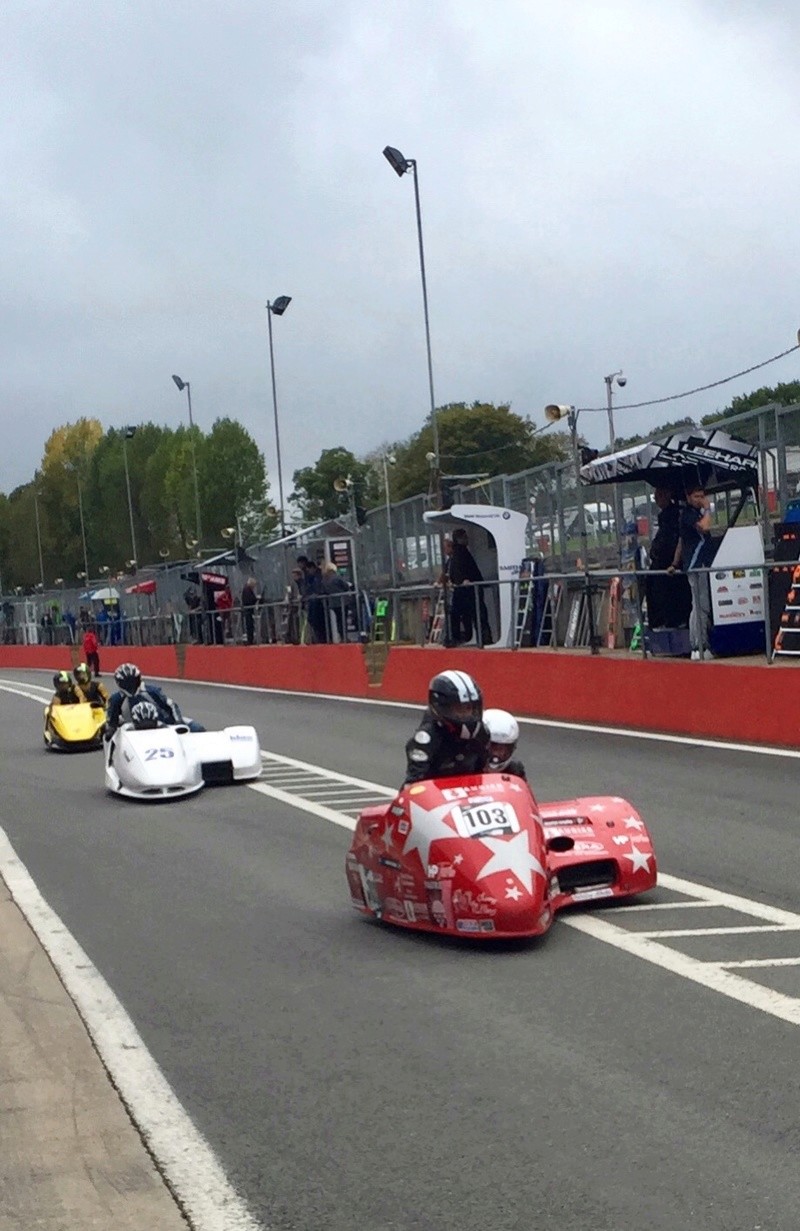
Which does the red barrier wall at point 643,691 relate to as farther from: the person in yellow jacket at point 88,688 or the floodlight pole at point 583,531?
the person in yellow jacket at point 88,688

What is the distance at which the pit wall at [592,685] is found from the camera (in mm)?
16406

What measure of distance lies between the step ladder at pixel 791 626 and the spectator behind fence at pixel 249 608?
71.9ft

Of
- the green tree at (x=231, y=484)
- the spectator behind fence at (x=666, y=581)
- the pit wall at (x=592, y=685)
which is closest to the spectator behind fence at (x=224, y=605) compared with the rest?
the pit wall at (x=592, y=685)

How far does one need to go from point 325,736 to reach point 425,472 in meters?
79.1

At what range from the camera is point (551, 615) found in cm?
2388

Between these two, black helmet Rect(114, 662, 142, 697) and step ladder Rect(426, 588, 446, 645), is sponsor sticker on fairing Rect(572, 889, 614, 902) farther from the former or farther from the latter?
step ladder Rect(426, 588, 446, 645)

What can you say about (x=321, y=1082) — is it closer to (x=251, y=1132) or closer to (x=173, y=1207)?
(x=251, y=1132)

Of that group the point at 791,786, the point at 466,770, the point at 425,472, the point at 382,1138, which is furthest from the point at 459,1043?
the point at 425,472

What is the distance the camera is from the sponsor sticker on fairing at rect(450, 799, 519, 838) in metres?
7.98

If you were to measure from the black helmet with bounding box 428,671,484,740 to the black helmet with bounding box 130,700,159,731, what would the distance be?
7565 mm

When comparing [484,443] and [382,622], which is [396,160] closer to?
[382,622]

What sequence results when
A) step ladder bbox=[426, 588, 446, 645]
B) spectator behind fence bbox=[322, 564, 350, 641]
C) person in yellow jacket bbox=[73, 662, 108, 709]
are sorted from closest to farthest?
1. person in yellow jacket bbox=[73, 662, 108, 709]
2. step ladder bbox=[426, 588, 446, 645]
3. spectator behind fence bbox=[322, 564, 350, 641]

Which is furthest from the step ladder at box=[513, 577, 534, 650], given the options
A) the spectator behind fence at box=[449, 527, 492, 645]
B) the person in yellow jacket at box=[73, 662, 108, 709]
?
the person in yellow jacket at box=[73, 662, 108, 709]

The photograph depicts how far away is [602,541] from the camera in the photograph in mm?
23547
